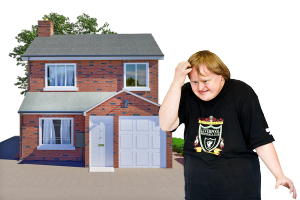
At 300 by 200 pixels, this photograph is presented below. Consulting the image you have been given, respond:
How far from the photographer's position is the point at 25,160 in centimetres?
1698

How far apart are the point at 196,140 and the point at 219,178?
41 centimetres

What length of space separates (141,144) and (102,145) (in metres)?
1.71

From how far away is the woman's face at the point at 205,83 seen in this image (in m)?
3.18

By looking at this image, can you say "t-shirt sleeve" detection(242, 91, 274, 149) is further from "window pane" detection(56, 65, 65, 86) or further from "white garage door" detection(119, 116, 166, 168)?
"window pane" detection(56, 65, 65, 86)

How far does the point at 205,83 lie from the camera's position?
321cm

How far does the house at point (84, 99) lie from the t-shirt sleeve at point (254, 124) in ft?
39.1

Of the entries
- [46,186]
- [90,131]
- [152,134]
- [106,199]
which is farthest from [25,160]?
[106,199]

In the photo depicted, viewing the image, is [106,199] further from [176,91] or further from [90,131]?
[176,91]

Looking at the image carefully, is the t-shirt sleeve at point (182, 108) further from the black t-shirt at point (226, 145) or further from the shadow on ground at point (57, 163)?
the shadow on ground at point (57, 163)

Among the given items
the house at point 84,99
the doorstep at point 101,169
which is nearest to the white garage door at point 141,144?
the house at point 84,99

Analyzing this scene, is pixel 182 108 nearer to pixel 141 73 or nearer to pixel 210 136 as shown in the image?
pixel 210 136

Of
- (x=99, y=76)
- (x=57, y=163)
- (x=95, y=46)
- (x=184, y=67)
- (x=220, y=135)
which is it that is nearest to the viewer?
(x=184, y=67)

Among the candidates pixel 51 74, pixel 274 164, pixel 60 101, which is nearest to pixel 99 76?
pixel 60 101

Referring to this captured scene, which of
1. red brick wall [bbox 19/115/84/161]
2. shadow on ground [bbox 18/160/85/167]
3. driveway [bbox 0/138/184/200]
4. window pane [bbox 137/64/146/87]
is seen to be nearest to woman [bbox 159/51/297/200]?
driveway [bbox 0/138/184/200]
